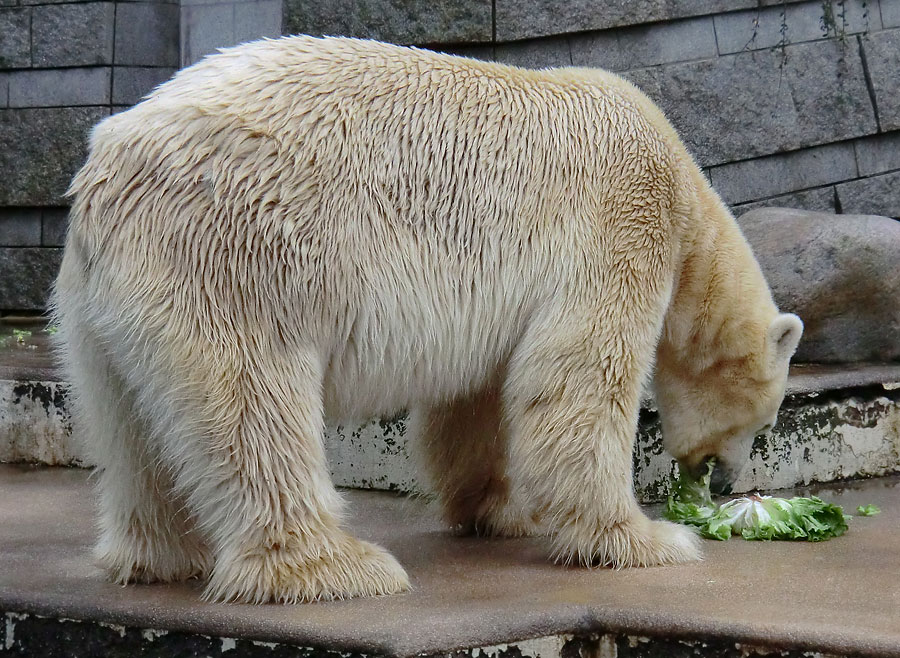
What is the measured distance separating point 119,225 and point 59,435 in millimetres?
2446

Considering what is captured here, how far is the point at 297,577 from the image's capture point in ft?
9.88

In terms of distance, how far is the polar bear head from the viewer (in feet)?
12.3

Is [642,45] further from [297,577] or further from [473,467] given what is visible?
[297,577]

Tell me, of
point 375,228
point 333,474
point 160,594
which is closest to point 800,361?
point 333,474

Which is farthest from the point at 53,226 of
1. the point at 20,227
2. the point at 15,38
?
the point at 15,38

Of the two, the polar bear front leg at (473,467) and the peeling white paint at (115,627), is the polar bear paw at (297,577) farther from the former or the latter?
the polar bear front leg at (473,467)

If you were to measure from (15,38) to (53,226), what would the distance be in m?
1.19

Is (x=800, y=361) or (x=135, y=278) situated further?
(x=800, y=361)

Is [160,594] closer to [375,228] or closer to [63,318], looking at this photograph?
[63,318]

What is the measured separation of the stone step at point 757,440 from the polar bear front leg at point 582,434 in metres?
0.99

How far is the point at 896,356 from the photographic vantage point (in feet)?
17.8

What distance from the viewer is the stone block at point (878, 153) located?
21.1ft

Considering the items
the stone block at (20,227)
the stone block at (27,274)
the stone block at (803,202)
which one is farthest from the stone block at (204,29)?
the stone block at (803,202)

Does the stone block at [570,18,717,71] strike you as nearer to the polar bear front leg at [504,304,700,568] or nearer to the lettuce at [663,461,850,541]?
the lettuce at [663,461,850,541]
